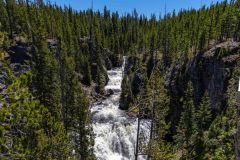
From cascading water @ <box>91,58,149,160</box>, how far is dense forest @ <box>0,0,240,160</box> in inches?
193

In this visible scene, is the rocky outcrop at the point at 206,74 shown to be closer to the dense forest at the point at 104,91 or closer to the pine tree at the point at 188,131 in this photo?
the dense forest at the point at 104,91

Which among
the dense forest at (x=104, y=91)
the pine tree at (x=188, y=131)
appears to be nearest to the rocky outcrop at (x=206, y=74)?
the dense forest at (x=104, y=91)

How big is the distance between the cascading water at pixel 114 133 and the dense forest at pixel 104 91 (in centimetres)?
490

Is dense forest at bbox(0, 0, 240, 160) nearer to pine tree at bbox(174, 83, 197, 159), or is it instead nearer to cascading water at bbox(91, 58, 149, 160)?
pine tree at bbox(174, 83, 197, 159)

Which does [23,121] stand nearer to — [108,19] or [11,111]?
[11,111]

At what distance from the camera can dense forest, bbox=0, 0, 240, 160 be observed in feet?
34.9

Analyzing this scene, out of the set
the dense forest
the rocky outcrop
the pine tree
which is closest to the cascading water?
the dense forest

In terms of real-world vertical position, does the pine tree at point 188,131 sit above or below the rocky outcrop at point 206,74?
below

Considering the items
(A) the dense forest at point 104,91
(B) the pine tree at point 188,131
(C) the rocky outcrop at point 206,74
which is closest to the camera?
(A) the dense forest at point 104,91

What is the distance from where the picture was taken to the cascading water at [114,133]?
52.1m

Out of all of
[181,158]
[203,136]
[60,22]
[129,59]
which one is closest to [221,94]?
[203,136]

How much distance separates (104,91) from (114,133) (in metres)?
31.5

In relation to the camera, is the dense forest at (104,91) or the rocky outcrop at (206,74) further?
the rocky outcrop at (206,74)

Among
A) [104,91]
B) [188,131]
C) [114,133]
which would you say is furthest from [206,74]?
[104,91]
